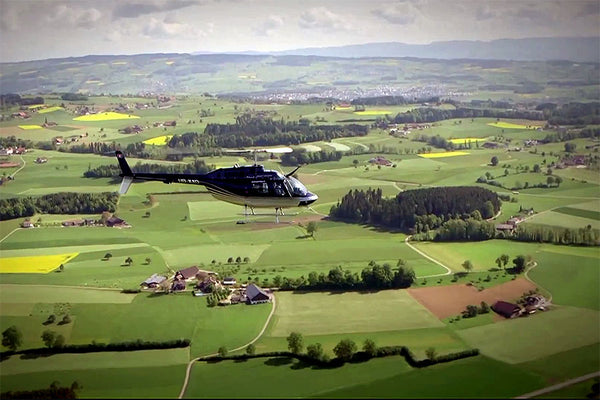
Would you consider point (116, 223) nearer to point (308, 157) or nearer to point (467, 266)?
point (308, 157)

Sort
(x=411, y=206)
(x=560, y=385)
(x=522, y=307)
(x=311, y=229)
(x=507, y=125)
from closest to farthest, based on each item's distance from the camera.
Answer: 1. (x=560, y=385)
2. (x=522, y=307)
3. (x=311, y=229)
4. (x=411, y=206)
5. (x=507, y=125)

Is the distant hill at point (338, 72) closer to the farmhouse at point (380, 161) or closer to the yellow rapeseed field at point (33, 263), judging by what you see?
the farmhouse at point (380, 161)

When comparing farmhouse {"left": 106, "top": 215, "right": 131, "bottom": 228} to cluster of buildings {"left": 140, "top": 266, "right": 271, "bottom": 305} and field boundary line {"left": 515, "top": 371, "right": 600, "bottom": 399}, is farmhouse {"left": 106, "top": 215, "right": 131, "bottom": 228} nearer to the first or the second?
cluster of buildings {"left": 140, "top": 266, "right": 271, "bottom": 305}

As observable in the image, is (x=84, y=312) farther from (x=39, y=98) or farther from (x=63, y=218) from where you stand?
(x=39, y=98)

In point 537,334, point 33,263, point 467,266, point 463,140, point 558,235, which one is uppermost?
point 463,140

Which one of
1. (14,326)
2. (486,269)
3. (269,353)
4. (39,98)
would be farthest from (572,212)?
(39,98)

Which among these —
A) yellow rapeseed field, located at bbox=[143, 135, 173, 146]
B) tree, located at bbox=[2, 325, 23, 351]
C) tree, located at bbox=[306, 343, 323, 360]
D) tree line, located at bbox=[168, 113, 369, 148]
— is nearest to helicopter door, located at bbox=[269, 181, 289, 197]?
tree, located at bbox=[306, 343, 323, 360]

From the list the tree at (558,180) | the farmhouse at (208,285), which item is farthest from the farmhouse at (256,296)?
the tree at (558,180)

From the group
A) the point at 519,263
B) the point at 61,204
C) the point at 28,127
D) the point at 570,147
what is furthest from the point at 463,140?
the point at 28,127
